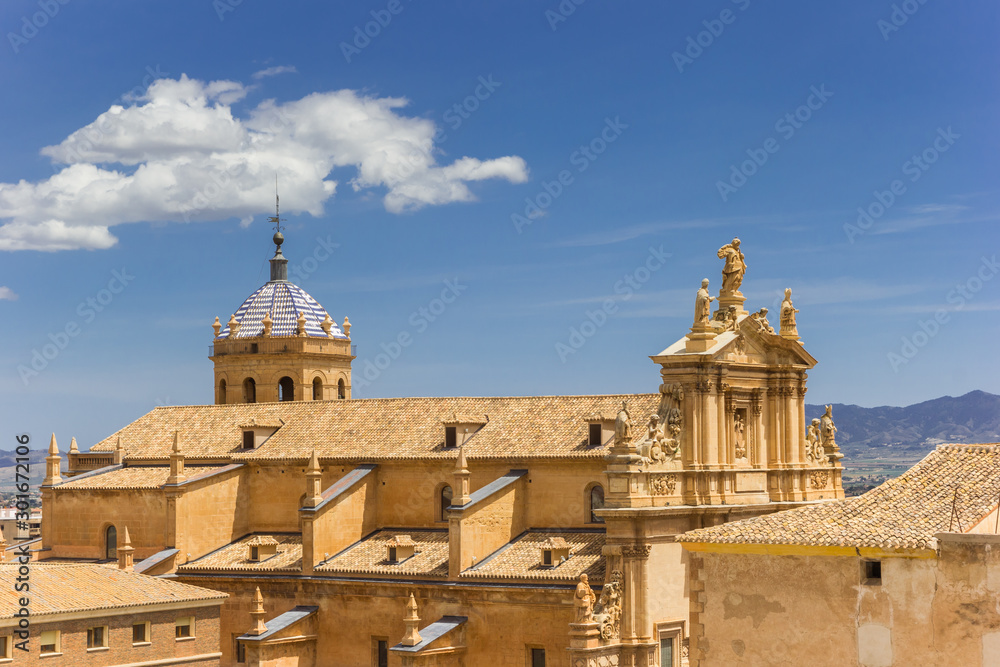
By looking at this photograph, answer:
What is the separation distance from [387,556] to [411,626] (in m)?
4.98

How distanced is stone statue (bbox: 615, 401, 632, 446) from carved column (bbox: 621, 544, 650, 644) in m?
2.88

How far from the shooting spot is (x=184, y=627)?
1871 inches

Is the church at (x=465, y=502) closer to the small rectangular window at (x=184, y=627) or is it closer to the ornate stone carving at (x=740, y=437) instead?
the ornate stone carving at (x=740, y=437)

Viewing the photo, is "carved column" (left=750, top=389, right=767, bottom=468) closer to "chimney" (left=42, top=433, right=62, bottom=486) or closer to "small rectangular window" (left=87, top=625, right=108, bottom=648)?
"small rectangular window" (left=87, top=625, right=108, bottom=648)

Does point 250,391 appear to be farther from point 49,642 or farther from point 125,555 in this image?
point 49,642

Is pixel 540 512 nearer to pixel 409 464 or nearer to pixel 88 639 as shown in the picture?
pixel 409 464

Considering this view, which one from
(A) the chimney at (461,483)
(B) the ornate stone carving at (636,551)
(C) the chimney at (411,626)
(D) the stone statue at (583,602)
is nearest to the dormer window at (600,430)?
(A) the chimney at (461,483)

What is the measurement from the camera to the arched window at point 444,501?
51219mm

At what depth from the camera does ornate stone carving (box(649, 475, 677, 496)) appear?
41.9 m

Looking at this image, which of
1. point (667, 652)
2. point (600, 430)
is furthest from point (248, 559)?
point (667, 652)

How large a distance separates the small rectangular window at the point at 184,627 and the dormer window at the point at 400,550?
21.8 feet

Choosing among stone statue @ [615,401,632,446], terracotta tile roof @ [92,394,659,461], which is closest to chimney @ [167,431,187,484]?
terracotta tile roof @ [92,394,659,461]

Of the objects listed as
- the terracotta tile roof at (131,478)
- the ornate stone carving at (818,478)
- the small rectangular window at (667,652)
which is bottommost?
the small rectangular window at (667,652)

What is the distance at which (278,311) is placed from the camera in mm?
65188
